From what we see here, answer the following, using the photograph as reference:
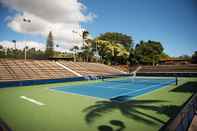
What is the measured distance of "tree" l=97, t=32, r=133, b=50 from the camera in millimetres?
72269

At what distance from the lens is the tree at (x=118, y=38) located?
72269 millimetres

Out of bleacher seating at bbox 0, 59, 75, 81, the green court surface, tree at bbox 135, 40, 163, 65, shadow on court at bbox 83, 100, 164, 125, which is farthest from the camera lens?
tree at bbox 135, 40, 163, 65

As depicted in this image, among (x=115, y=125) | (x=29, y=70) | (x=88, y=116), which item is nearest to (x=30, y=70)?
(x=29, y=70)

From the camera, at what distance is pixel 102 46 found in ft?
201

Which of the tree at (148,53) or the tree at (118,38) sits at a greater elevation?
the tree at (118,38)

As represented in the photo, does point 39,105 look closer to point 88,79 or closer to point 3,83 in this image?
point 3,83

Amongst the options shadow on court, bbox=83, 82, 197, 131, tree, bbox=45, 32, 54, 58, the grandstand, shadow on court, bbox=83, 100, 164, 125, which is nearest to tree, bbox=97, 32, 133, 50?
tree, bbox=45, 32, 54, 58

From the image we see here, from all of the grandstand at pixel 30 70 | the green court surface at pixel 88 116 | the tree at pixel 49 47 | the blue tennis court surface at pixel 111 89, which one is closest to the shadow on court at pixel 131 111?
the green court surface at pixel 88 116

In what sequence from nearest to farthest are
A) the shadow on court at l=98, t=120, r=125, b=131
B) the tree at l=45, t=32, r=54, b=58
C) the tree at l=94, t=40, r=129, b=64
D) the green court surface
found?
the shadow on court at l=98, t=120, r=125, b=131
the green court surface
the tree at l=94, t=40, r=129, b=64
the tree at l=45, t=32, r=54, b=58

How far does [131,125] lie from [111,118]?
1.34m

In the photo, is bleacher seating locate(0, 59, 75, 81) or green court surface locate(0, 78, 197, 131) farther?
bleacher seating locate(0, 59, 75, 81)

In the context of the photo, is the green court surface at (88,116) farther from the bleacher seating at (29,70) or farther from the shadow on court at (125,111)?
the bleacher seating at (29,70)

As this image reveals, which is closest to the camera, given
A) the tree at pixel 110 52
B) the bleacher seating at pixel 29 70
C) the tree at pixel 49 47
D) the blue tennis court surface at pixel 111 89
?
the blue tennis court surface at pixel 111 89

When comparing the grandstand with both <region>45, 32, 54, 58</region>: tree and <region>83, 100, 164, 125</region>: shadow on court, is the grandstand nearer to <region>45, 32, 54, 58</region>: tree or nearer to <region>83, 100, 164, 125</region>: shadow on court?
<region>83, 100, 164, 125</region>: shadow on court
